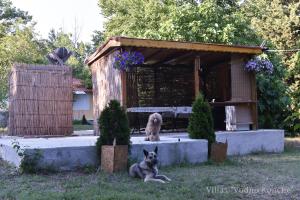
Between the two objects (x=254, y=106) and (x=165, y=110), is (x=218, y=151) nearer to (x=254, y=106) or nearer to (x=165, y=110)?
(x=165, y=110)

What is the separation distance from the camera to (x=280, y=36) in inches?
749

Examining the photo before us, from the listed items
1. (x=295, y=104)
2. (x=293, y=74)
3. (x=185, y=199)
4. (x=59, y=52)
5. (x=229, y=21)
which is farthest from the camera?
(x=229, y=21)

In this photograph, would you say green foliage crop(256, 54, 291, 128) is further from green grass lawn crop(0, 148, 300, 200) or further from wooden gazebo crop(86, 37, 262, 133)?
green grass lawn crop(0, 148, 300, 200)

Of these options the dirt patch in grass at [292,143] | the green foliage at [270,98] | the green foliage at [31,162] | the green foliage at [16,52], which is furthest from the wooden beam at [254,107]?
the green foliage at [16,52]

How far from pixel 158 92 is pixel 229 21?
24.4ft

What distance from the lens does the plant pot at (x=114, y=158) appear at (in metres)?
6.96

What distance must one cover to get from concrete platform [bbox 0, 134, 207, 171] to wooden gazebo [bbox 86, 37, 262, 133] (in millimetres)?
2254

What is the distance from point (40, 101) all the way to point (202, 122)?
4.84 metres

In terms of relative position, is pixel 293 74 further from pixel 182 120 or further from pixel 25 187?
pixel 25 187

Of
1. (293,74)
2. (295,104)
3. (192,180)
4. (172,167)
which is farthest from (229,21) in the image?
(192,180)

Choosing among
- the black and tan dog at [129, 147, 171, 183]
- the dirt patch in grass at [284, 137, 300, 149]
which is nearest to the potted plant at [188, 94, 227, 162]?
the black and tan dog at [129, 147, 171, 183]

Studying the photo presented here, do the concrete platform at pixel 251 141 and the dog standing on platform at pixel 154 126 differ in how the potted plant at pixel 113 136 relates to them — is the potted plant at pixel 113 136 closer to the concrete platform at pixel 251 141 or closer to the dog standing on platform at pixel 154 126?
the dog standing on platform at pixel 154 126

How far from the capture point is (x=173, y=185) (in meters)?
6.06

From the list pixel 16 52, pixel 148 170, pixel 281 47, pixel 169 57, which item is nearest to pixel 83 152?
pixel 148 170
